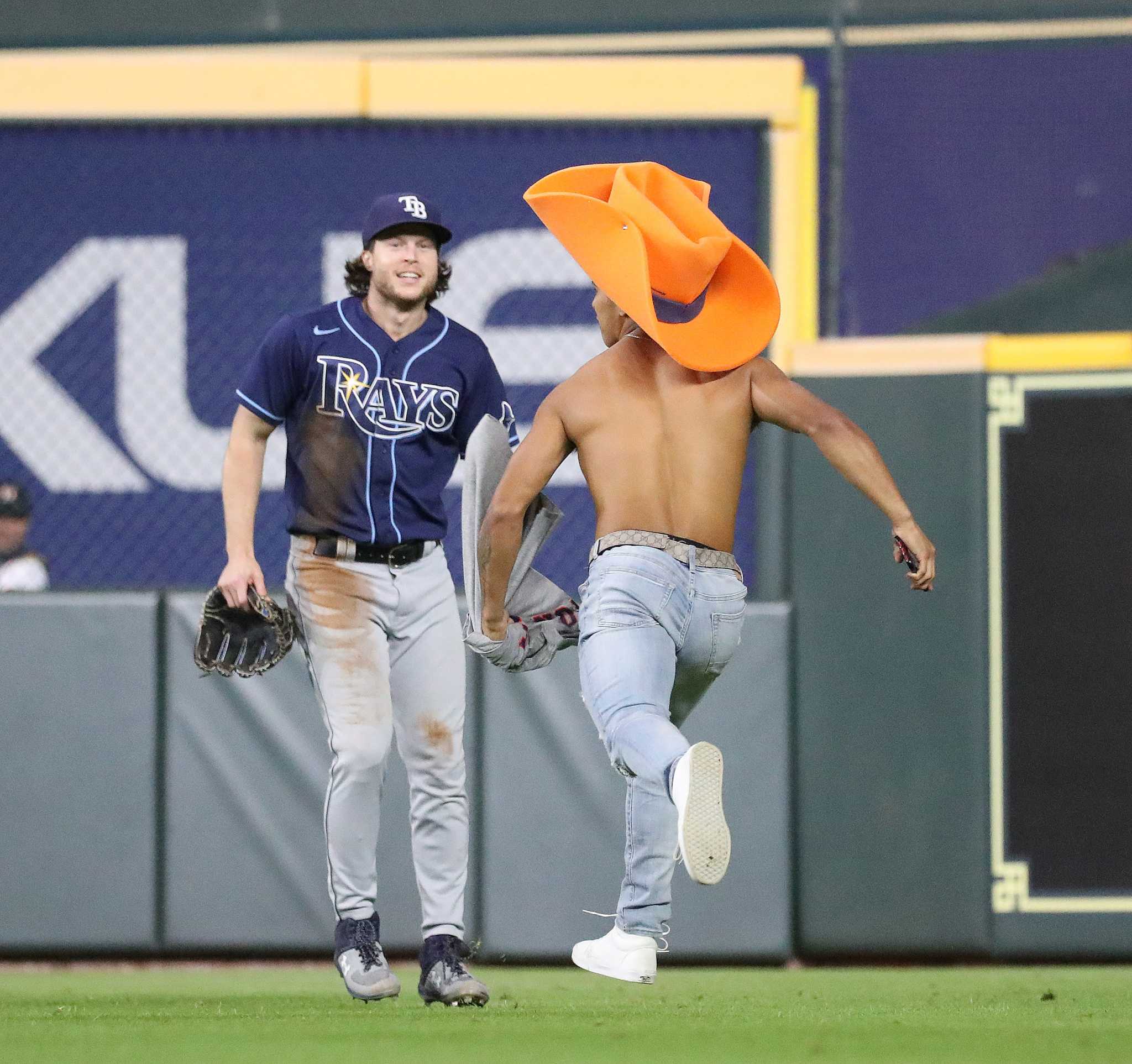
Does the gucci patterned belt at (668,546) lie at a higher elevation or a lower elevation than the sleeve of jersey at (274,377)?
lower

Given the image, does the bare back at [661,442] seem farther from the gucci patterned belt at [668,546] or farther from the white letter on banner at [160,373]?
the white letter on banner at [160,373]

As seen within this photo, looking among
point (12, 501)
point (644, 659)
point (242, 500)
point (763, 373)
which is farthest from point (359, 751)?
point (12, 501)

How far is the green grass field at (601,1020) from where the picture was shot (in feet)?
12.4

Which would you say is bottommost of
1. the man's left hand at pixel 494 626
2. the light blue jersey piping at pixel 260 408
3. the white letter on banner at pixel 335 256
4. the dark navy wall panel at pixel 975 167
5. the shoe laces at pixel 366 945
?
the shoe laces at pixel 366 945

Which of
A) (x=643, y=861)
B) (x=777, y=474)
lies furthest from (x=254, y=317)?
(x=643, y=861)

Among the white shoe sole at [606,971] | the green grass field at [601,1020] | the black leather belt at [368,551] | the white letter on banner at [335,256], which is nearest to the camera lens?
the green grass field at [601,1020]

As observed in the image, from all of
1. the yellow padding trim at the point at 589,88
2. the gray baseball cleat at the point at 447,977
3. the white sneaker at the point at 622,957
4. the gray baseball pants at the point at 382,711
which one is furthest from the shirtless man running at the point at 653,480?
the yellow padding trim at the point at 589,88

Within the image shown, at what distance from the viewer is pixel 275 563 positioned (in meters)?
7.08

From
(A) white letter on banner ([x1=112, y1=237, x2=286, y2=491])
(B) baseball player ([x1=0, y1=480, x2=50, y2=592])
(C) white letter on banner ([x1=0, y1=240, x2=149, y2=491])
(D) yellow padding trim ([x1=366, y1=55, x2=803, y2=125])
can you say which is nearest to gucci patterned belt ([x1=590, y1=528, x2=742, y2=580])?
(D) yellow padding trim ([x1=366, y1=55, x2=803, y2=125])

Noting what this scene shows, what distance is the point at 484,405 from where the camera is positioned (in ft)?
16.6

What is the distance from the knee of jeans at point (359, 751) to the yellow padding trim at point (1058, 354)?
2881 millimetres

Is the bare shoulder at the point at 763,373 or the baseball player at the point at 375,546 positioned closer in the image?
the bare shoulder at the point at 763,373

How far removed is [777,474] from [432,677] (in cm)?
225

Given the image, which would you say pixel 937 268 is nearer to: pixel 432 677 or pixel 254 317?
pixel 254 317
